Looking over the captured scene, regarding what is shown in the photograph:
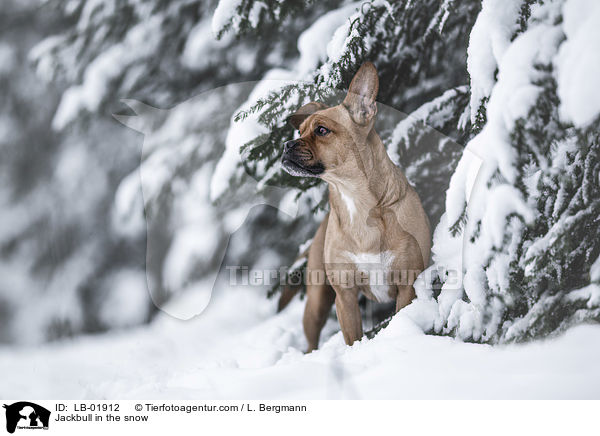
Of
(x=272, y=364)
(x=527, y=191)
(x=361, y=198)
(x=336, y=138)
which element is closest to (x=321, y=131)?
(x=336, y=138)

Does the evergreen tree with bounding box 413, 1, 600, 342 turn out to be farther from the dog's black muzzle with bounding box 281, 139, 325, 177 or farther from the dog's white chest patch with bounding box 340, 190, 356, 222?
the dog's black muzzle with bounding box 281, 139, 325, 177

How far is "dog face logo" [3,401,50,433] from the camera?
1296mm

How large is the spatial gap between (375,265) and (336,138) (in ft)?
1.19

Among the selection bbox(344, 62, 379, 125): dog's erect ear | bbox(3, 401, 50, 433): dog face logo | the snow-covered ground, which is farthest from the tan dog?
bbox(3, 401, 50, 433): dog face logo

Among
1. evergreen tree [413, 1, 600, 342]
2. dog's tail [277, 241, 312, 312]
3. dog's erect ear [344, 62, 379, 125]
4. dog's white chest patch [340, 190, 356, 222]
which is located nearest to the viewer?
evergreen tree [413, 1, 600, 342]

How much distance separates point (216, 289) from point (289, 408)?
0.43 m

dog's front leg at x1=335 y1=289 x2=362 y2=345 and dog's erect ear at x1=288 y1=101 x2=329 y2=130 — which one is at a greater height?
dog's erect ear at x1=288 y1=101 x2=329 y2=130

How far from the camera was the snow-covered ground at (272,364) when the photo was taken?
3.85 ft


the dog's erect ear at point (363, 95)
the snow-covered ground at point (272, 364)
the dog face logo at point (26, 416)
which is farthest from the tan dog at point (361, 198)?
the dog face logo at point (26, 416)

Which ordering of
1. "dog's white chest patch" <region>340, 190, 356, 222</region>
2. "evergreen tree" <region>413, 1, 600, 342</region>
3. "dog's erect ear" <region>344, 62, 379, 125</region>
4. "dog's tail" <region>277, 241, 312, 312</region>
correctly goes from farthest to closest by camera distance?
"dog's tail" <region>277, 241, 312, 312</region> → "dog's white chest patch" <region>340, 190, 356, 222</region> → "dog's erect ear" <region>344, 62, 379, 125</region> → "evergreen tree" <region>413, 1, 600, 342</region>

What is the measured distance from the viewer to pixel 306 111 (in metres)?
1.41

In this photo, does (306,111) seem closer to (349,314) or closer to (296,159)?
(296,159)

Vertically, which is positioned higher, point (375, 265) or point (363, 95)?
point (363, 95)

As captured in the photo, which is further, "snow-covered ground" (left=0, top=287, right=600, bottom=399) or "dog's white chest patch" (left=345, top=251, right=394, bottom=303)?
"dog's white chest patch" (left=345, top=251, right=394, bottom=303)
